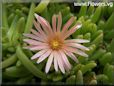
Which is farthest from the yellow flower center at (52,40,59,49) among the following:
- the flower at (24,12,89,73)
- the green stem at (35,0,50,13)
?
the green stem at (35,0,50,13)

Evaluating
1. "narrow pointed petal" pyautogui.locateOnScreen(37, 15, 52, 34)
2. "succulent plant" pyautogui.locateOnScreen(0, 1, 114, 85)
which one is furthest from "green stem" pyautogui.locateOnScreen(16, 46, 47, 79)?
"narrow pointed petal" pyautogui.locateOnScreen(37, 15, 52, 34)

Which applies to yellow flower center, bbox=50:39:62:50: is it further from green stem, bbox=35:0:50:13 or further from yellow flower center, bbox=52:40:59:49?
green stem, bbox=35:0:50:13

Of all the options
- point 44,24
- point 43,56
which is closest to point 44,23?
point 44,24

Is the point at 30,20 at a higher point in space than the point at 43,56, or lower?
higher

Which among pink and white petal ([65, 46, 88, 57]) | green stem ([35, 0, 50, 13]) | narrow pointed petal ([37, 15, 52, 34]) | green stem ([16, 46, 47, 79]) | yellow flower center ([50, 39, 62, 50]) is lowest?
green stem ([16, 46, 47, 79])

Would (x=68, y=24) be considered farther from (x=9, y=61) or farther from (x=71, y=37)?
(x=9, y=61)

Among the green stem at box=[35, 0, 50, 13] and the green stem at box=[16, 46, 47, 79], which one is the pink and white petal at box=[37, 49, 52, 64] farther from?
the green stem at box=[35, 0, 50, 13]

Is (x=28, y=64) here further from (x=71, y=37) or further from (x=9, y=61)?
(x=71, y=37)

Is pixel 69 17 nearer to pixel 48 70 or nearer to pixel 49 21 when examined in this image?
pixel 49 21

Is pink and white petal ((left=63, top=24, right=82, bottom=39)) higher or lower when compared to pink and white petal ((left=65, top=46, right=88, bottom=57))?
higher

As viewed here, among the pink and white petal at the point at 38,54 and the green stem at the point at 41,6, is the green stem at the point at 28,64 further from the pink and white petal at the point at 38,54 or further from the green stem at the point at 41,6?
the green stem at the point at 41,6
